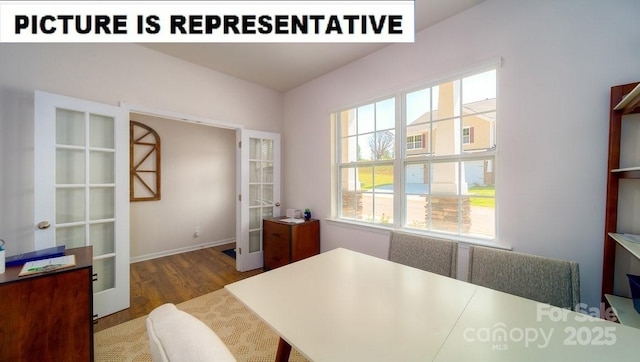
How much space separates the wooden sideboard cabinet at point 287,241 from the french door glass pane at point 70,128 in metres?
2.12

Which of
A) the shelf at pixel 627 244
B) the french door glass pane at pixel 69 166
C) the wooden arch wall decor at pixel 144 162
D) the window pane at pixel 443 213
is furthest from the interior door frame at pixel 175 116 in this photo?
the shelf at pixel 627 244

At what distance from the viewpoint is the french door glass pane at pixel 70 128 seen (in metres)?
2.02

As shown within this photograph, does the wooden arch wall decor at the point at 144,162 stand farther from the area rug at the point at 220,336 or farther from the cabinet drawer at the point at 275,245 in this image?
the area rug at the point at 220,336

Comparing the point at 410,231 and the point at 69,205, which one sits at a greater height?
the point at 69,205

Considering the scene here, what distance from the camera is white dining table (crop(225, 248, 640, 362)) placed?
2.50 ft

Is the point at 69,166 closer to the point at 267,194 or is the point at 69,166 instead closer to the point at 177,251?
the point at 267,194

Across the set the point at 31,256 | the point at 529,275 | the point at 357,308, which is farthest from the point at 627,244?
the point at 31,256

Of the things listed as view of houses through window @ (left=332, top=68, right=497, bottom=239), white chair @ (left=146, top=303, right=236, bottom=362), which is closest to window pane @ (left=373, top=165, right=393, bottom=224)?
view of houses through window @ (left=332, top=68, right=497, bottom=239)

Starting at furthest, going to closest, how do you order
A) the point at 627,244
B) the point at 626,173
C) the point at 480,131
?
1. the point at 480,131
2. the point at 626,173
3. the point at 627,244

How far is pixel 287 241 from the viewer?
2.95 m

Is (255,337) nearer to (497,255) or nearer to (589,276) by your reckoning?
(497,255)

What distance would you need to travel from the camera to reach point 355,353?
75cm

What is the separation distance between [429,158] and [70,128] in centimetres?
336

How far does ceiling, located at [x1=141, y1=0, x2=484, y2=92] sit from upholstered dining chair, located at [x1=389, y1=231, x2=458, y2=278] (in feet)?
6.35
